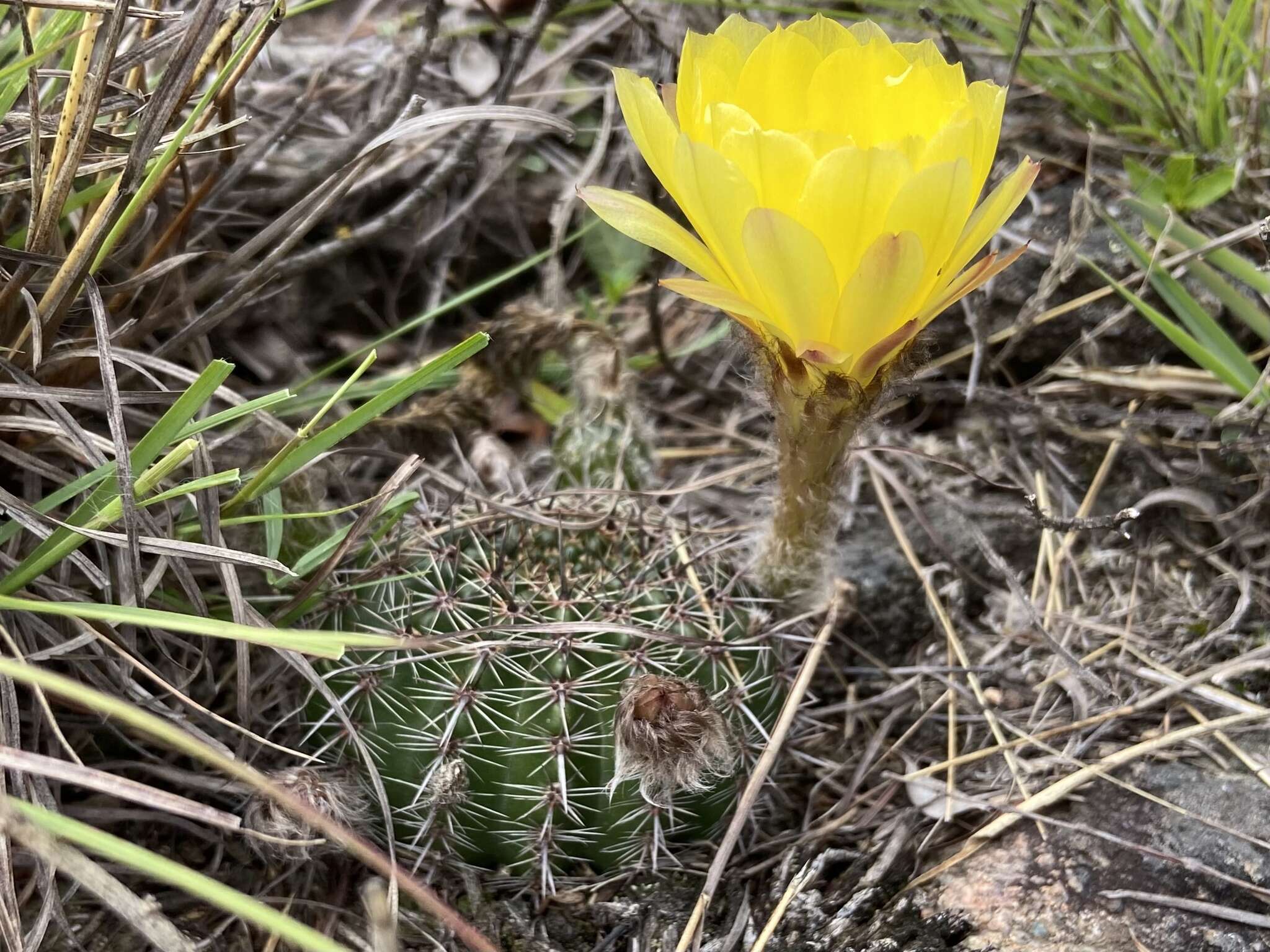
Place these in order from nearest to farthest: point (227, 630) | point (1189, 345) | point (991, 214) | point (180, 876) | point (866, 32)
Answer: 1. point (180, 876)
2. point (227, 630)
3. point (991, 214)
4. point (866, 32)
5. point (1189, 345)

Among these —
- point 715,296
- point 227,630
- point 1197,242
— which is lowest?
point 1197,242

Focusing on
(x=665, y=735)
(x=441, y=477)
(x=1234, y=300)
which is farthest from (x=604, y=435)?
(x=1234, y=300)

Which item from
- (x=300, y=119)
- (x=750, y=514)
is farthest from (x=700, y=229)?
(x=300, y=119)

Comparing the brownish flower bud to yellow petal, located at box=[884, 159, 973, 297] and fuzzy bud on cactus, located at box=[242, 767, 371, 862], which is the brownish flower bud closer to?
→ fuzzy bud on cactus, located at box=[242, 767, 371, 862]

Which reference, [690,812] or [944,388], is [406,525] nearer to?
[690,812]

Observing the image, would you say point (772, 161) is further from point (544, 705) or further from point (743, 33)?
point (544, 705)

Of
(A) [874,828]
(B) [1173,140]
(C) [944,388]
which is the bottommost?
(A) [874,828]

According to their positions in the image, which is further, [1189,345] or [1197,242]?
[1197,242]

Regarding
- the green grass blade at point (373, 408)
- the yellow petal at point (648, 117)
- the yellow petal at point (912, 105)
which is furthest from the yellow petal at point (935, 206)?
the green grass blade at point (373, 408)

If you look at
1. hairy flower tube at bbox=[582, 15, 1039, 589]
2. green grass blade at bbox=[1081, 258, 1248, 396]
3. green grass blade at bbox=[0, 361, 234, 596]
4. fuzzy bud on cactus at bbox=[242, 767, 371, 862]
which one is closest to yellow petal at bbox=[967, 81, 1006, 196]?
hairy flower tube at bbox=[582, 15, 1039, 589]
